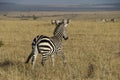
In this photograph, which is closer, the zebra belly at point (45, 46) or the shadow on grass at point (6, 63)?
the zebra belly at point (45, 46)

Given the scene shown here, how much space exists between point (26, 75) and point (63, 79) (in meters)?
1.16

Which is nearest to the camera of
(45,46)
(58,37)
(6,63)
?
(45,46)

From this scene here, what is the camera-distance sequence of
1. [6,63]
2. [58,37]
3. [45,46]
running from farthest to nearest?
[6,63]
[58,37]
[45,46]

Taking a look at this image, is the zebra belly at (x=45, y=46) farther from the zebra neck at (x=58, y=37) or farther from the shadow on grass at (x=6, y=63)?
the shadow on grass at (x=6, y=63)

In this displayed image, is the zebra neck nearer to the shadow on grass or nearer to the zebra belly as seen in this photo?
the zebra belly

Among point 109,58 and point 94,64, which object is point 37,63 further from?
point 109,58

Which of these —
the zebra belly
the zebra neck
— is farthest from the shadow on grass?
the zebra neck

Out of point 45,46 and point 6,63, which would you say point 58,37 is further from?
point 6,63

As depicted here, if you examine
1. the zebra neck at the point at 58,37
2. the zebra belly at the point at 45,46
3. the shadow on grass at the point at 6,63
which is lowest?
the shadow on grass at the point at 6,63

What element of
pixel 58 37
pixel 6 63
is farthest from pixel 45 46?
pixel 6 63

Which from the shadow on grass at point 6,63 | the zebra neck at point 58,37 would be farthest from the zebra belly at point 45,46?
the shadow on grass at point 6,63

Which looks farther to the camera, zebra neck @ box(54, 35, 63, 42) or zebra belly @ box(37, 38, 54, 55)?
zebra neck @ box(54, 35, 63, 42)

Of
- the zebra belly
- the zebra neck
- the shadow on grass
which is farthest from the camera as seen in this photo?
the shadow on grass

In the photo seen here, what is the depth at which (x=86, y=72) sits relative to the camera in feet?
36.0
